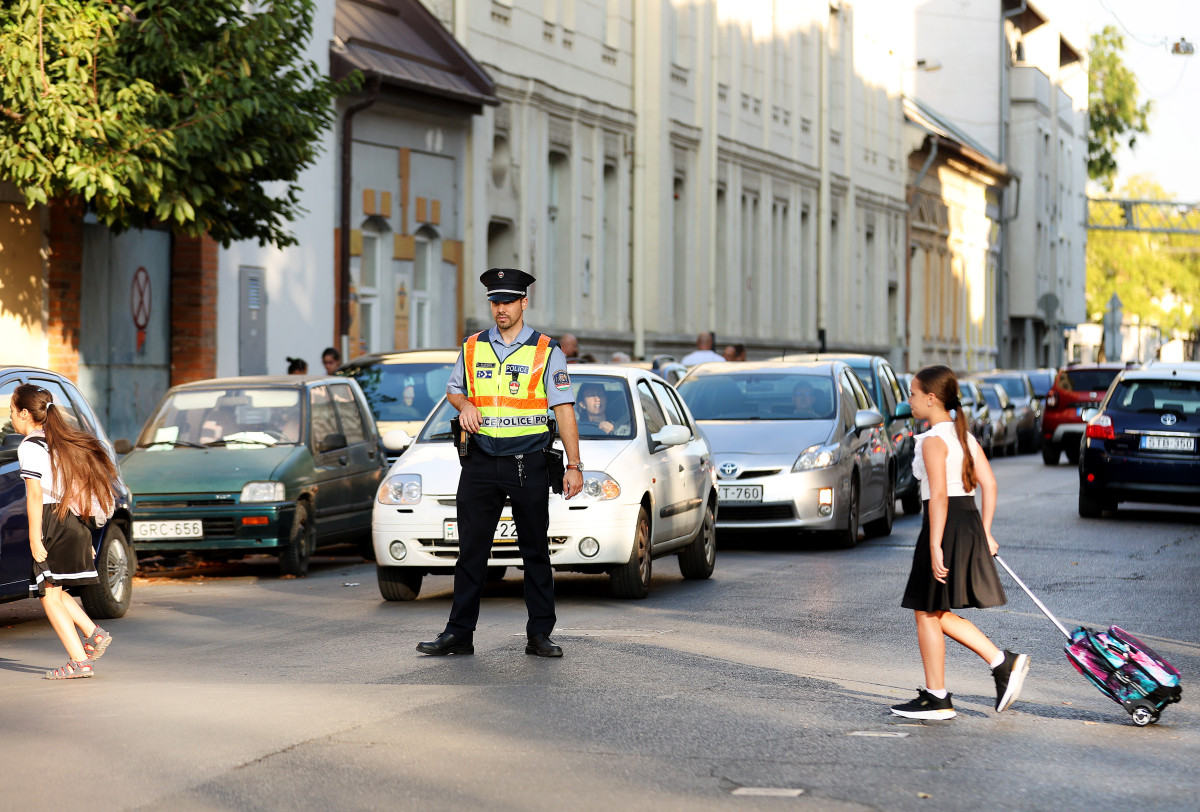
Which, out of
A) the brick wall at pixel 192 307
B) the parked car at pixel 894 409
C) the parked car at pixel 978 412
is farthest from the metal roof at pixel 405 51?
the parked car at pixel 978 412

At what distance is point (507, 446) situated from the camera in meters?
9.84

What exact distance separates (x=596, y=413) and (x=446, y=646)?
12.1ft

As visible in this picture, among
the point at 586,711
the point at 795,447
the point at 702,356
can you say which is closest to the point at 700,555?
the point at 795,447

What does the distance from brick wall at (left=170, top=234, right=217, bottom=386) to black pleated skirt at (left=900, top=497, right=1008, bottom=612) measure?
54.9ft

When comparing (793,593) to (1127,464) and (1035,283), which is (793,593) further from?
(1035,283)

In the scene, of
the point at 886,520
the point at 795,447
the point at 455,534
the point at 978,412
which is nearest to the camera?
the point at 455,534

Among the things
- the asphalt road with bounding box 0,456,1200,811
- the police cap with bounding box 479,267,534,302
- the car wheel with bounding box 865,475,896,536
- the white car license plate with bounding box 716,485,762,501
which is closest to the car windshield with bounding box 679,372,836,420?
the white car license plate with bounding box 716,485,762,501

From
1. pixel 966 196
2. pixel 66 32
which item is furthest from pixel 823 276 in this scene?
pixel 66 32

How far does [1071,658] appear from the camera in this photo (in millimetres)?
8078

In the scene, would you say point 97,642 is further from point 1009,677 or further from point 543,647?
point 1009,677

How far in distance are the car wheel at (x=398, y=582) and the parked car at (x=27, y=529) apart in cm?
158

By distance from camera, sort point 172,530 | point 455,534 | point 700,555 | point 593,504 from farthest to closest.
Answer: point 172,530 → point 700,555 → point 593,504 → point 455,534

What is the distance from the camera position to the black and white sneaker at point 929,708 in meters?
Answer: 8.04

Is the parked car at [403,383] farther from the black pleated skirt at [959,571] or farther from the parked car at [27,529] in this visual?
the black pleated skirt at [959,571]
